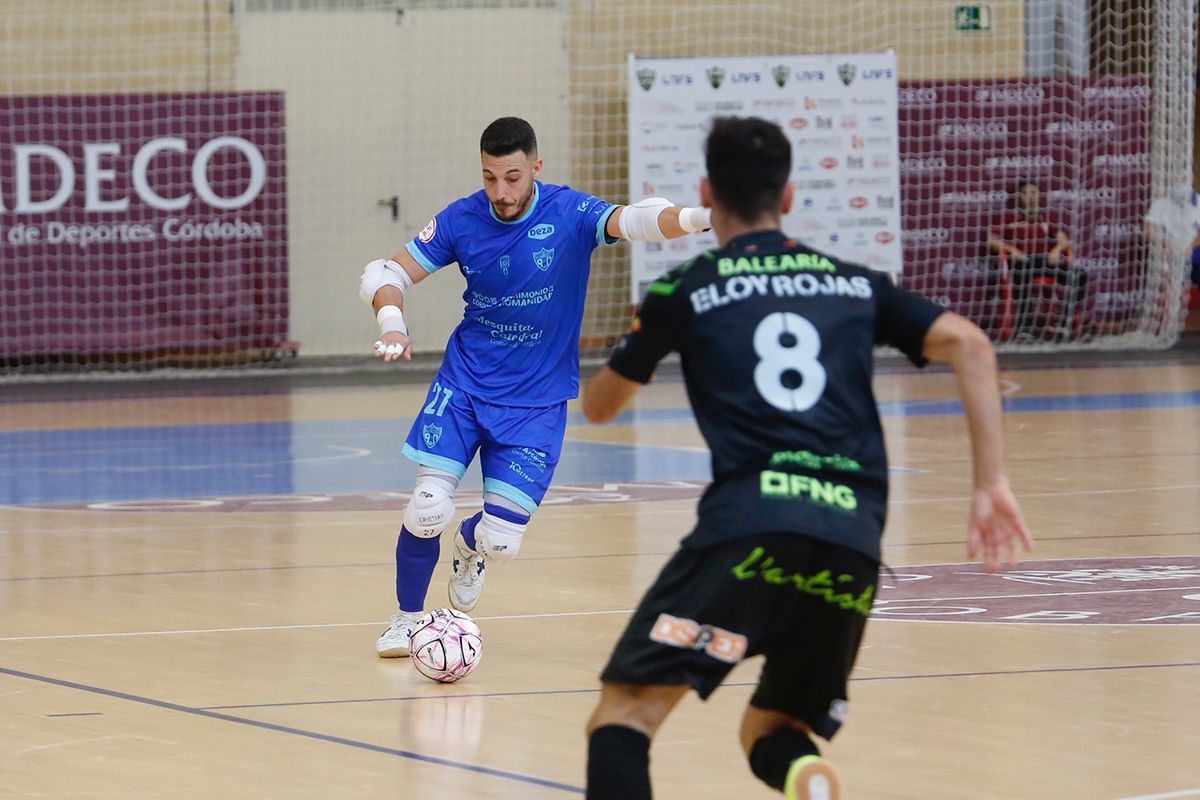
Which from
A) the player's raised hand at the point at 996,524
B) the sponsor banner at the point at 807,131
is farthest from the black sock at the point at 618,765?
the sponsor banner at the point at 807,131

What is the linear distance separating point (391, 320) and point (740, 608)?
8.46 ft

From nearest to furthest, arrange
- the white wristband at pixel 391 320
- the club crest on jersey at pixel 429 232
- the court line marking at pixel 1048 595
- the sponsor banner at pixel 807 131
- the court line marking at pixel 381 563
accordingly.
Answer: the white wristband at pixel 391 320
the club crest on jersey at pixel 429 232
the court line marking at pixel 1048 595
the court line marking at pixel 381 563
the sponsor banner at pixel 807 131

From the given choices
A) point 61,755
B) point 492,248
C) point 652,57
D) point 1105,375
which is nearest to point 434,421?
point 492,248

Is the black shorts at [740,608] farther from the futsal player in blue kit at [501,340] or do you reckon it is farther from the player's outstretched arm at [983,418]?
the futsal player in blue kit at [501,340]

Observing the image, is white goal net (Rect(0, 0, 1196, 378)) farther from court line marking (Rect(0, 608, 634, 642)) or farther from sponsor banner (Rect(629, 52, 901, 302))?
court line marking (Rect(0, 608, 634, 642))

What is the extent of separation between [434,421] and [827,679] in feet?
9.01

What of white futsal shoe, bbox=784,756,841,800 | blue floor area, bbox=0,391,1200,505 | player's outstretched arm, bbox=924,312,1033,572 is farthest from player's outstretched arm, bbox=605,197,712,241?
blue floor area, bbox=0,391,1200,505

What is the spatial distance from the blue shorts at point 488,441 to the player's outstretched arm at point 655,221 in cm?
69

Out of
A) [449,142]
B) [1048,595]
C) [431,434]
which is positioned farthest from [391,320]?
[449,142]

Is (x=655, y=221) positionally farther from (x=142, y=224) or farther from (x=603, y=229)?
(x=142, y=224)

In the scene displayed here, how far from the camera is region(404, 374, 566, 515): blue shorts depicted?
6.10 m

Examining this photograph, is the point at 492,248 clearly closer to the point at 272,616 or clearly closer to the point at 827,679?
the point at 272,616

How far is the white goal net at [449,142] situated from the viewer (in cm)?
1881

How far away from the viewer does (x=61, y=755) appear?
4.85 meters
